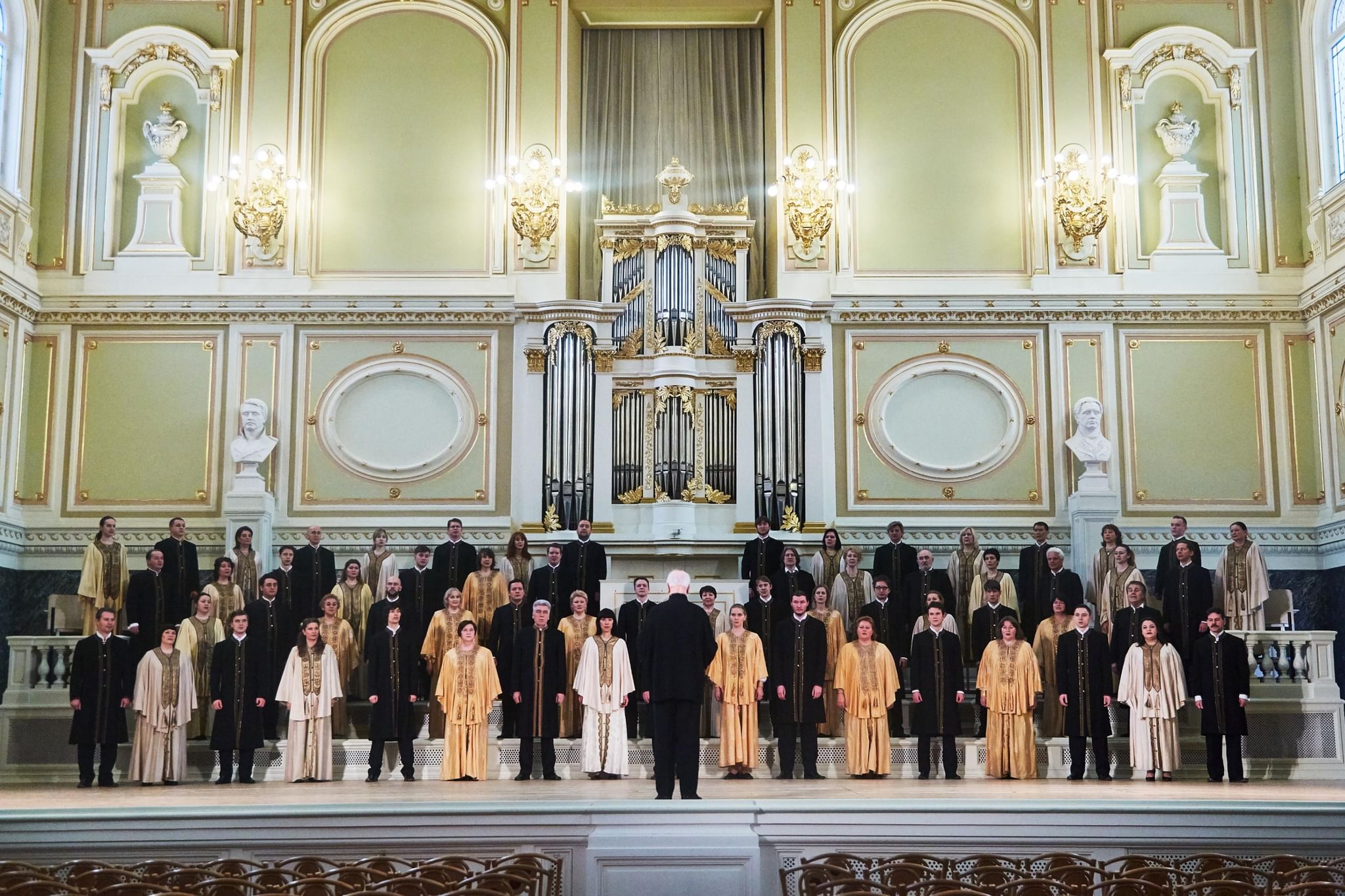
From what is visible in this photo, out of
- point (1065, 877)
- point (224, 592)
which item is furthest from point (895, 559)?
Result: point (1065, 877)

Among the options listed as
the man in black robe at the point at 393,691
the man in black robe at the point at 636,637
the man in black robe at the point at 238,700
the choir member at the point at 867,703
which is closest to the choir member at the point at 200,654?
the man in black robe at the point at 238,700

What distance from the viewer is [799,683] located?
474 inches

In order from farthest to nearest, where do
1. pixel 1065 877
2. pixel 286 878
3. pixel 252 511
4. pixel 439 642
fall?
pixel 252 511 < pixel 439 642 < pixel 286 878 < pixel 1065 877

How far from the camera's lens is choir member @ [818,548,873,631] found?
13695mm

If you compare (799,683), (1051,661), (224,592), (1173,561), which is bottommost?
(799,683)

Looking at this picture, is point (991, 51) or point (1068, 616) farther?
point (991, 51)

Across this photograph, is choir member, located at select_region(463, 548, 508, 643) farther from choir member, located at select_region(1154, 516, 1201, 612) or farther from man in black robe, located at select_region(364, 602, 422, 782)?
choir member, located at select_region(1154, 516, 1201, 612)

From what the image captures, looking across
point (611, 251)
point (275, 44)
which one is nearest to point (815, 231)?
point (611, 251)

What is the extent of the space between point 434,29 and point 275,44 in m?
1.67

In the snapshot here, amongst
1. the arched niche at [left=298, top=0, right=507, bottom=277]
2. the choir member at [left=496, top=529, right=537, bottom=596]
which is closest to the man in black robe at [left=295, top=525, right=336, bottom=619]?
the choir member at [left=496, top=529, right=537, bottom=596]

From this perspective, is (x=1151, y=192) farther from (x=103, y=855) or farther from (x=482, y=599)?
(x=103, y=855)

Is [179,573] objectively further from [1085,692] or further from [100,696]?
[1085,692]

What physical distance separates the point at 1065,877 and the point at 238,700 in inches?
308

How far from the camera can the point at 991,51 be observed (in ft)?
54.0
